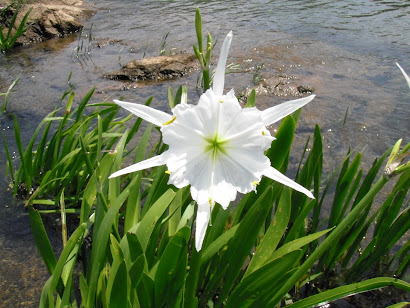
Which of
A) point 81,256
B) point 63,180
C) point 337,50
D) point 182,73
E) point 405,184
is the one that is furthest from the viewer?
point 337,50

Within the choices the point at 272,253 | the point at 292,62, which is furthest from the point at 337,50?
the point at 272,253

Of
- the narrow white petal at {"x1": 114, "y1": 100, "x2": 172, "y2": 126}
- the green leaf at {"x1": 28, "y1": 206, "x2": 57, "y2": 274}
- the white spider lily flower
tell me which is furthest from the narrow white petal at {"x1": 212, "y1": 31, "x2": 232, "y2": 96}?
the green leaf at {"x1": 28, "y1": 206, "x2": 57, "y2": 274}

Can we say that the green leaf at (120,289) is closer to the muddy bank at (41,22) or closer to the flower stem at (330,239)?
the flower stem at (330,239)

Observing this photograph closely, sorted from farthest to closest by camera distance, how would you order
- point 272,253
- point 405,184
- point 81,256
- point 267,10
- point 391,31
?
1. point 267,10
2. point 391,31
3. point 81,256
4. point 405,184
5. point 272,253

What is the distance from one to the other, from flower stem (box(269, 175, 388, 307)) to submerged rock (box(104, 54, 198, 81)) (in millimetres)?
4353

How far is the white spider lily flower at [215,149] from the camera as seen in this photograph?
117cm

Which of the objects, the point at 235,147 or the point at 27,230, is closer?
the point at 235,147

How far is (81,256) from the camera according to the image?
234 centimetres

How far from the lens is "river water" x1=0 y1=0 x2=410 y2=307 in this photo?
11.2 feet

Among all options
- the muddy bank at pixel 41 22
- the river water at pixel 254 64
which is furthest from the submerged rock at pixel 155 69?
the muddy bank at pixel 41 22

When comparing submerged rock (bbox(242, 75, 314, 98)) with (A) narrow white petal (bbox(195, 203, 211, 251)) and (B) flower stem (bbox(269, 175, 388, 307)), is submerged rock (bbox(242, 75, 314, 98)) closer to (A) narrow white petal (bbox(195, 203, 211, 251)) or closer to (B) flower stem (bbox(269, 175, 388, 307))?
(B) flower stem (bbox(269, 175, 388, 307))

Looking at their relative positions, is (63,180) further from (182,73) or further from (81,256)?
(182,73)

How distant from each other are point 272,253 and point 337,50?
5.39m

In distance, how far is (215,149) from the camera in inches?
47.6
